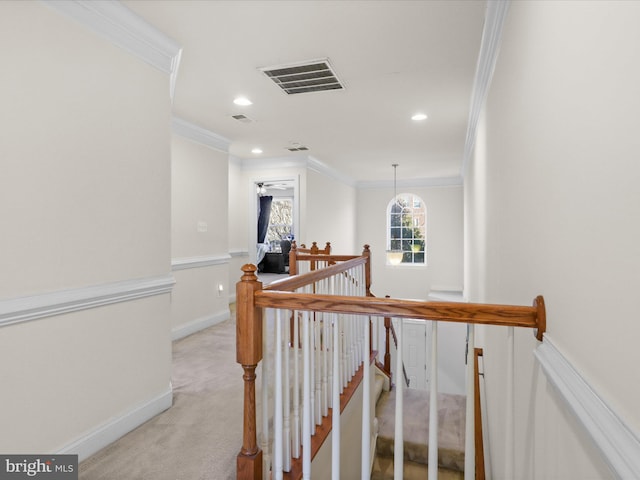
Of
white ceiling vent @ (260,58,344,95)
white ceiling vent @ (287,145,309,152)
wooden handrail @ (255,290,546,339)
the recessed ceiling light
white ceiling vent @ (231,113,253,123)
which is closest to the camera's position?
wooden handrail @ (255,290,546,339)

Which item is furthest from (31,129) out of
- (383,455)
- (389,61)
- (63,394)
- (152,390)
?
(383,455)

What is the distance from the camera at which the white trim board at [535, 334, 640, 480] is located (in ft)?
1.96

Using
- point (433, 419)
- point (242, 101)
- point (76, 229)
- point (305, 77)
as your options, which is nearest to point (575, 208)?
point (433, 419)

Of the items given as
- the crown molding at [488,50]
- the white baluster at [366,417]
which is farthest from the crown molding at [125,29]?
the white baluster at [366,417]

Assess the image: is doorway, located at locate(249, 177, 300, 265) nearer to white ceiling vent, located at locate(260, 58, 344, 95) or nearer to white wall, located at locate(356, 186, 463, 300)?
white wall, located at locate(356, 186, 463, 300)

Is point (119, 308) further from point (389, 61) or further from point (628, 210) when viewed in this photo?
point (389, 61)

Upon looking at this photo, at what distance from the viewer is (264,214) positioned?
10.8 metres

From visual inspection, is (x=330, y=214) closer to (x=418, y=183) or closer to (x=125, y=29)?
(x=418, y=183)

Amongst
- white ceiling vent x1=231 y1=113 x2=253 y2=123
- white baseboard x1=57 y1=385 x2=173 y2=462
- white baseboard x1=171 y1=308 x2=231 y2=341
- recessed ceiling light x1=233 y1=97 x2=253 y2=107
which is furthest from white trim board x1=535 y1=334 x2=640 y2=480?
white baseboard x1=171 y1=308 x2=231 y2=341

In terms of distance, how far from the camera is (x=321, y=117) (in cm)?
413

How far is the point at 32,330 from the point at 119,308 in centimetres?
48

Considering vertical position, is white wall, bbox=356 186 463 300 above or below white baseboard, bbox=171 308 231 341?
above

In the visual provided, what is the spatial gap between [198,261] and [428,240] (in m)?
5.85

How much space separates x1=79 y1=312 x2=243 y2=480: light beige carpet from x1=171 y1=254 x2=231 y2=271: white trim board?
134 cm
